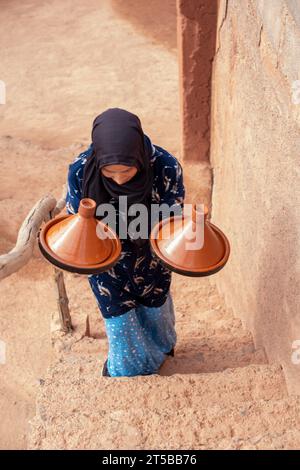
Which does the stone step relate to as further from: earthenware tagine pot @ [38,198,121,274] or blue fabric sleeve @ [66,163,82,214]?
blue fabric sleeve @ [66,163,82,214]

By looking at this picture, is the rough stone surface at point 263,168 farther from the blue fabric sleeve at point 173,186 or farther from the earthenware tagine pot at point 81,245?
the earthenware tagine pot at point 81,245

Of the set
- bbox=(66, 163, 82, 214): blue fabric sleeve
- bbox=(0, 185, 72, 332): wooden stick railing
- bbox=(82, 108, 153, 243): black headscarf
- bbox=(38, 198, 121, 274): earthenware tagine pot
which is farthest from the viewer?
bbox=(0, 185, 72, 332): wooden stick railing

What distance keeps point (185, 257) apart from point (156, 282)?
780 millimetres

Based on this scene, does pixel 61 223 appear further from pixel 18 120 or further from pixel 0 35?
pixel 0 35

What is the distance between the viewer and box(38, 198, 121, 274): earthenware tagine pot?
1.99 meters

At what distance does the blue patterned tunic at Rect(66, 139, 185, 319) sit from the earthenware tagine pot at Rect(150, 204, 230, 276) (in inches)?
16.5

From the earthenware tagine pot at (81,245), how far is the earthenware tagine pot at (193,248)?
0.63 ft

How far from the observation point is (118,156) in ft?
6.96

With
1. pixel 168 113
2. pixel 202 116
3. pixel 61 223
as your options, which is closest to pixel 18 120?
pixel 168 113

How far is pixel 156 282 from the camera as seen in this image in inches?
109

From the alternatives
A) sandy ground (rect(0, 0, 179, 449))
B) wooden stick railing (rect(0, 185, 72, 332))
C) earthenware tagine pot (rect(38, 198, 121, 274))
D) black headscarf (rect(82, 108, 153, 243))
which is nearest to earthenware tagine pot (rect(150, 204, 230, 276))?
earthenware tagine pot (rect(38, 198, 121, 274))

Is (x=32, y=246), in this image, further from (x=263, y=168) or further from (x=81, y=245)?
(x=263, y=168)

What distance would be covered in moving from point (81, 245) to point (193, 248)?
39cm

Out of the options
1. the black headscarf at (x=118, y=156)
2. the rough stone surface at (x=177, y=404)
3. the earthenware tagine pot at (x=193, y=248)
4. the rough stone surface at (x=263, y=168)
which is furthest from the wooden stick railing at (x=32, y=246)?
the rough stone surface at (x=263, y=168)
